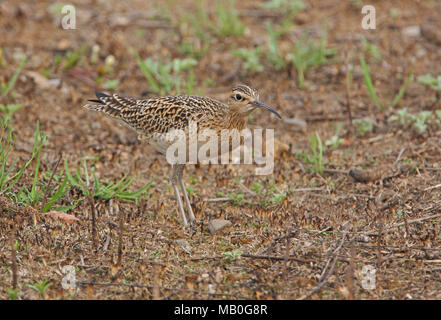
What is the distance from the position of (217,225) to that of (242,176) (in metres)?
1.50

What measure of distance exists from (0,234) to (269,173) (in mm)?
3372

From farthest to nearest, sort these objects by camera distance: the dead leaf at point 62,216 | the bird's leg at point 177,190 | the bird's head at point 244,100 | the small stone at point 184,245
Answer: the bird's head at point 244,100
the bird's leg at point 177,190
the dead leaf at point 62,216
the small stone at point 184,245

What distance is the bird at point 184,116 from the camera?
692cm

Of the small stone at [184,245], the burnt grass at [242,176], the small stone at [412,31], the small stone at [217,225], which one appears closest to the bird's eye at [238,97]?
the burnt grass at [242,176]

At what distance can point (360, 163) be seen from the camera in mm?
8016

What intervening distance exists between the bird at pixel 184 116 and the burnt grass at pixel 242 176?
2.28ft

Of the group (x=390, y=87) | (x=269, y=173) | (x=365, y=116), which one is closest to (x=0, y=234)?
(x=269, y=173)

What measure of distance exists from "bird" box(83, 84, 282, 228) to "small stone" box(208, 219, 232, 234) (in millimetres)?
285

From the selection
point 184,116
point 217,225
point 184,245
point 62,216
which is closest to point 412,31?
point 184,116

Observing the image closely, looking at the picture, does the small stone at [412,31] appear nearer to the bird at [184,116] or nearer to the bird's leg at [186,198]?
the bird at [184,116]

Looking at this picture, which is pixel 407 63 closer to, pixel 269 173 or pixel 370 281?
pixel 269 173

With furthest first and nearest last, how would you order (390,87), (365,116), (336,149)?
(390,87) < (365,116) < (336,149)

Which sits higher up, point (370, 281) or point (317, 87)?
point (317, 87)
